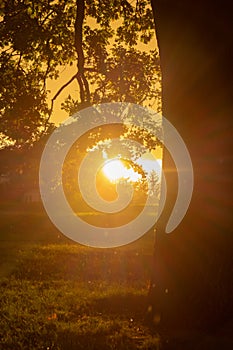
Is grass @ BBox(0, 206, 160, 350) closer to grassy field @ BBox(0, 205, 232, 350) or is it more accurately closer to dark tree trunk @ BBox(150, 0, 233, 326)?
grassy field @ BBox(0, 205, 232, 350)

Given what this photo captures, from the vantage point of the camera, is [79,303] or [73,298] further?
[73,298]

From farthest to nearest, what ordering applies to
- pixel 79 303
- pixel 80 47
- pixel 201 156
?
1. pixel 80 47
2. pixel 79 303
3. pixel 201 156

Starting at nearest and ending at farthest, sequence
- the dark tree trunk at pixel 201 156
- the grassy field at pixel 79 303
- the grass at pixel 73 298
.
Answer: the grassy field at pixel 79 303, the grass at pixel 73 298, the dark tree trunk at pixel 201 156

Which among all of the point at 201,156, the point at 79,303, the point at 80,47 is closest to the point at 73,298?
the point at 79,303

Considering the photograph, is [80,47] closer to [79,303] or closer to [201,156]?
A: [201,156]

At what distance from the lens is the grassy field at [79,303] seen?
6.79 metres

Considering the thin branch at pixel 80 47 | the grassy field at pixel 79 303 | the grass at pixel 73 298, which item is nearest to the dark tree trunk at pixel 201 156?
the grassy field at pixel 79 303

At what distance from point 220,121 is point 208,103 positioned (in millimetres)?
328

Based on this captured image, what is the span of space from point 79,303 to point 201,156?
3.79 meters

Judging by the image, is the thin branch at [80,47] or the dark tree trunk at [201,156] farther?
the thin branch at [80,47]

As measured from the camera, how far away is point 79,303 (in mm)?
9578

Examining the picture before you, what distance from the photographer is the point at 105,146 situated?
19.8 m

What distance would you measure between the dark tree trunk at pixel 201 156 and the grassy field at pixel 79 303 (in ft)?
2.02

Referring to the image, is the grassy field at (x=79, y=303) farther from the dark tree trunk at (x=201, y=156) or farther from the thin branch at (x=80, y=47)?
the thin branch at (x=80, y=47)
